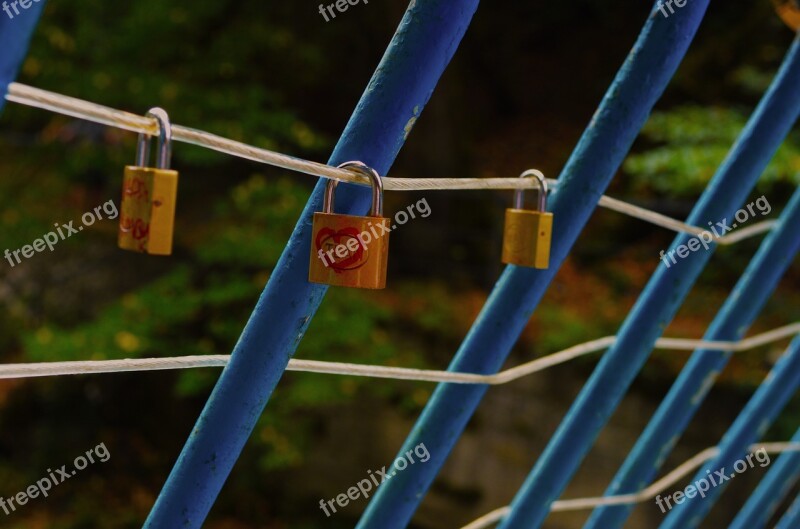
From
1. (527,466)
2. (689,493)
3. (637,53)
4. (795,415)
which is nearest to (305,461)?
(527,466)

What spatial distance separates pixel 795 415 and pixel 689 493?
3.30 m

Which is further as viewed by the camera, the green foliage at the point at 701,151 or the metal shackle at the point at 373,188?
the green foliage at the point at 701,151

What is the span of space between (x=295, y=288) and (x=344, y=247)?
56mm

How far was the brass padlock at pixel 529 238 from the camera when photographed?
3.14ft

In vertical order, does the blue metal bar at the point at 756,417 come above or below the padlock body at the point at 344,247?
below

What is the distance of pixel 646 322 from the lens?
1.23 meters

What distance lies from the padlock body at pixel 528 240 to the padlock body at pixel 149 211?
392mm

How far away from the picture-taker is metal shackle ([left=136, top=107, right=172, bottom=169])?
0.63 metres

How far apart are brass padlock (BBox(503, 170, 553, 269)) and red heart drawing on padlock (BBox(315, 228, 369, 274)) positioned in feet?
0.87

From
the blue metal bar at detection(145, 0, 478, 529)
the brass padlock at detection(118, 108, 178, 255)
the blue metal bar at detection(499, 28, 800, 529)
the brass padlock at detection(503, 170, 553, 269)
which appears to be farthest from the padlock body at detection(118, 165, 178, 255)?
the blue metal bar at detection(499, 28, 800, 529)

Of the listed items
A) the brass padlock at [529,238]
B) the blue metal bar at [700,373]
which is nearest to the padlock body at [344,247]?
the brass padlock at [529,238]

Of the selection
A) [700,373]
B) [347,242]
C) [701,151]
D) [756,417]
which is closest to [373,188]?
[347,242]

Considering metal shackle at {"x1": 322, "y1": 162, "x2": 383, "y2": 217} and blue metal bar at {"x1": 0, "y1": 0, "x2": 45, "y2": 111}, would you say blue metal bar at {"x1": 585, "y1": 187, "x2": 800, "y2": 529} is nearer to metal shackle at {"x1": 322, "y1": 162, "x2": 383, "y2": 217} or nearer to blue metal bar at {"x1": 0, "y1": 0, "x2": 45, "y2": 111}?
metal shackle at {"x1": 322, "y1": 162, "x2": 383, "y2": 217}

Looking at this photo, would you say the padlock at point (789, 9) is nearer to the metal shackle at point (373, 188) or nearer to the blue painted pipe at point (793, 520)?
the blue painted pipe at point (793, 520)
